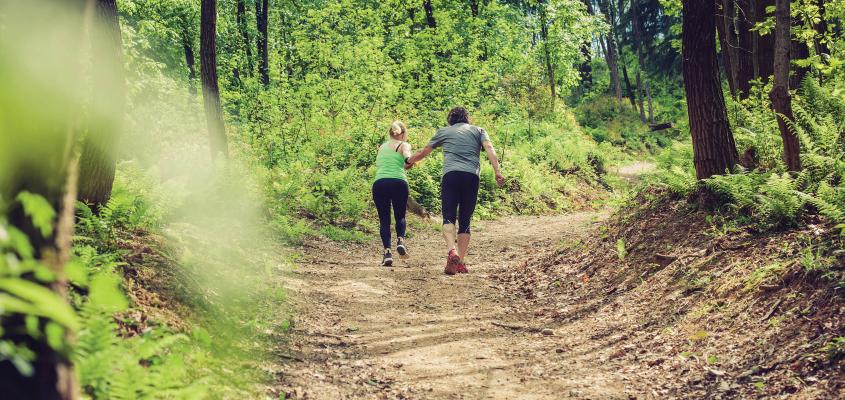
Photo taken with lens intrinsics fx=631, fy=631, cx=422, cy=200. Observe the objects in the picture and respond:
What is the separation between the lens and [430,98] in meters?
22.2

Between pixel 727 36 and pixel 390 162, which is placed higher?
pixel 727 36

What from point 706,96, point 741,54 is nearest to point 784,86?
point 706,96

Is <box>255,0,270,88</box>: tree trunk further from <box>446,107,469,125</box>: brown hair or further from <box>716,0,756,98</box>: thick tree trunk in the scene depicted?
<box>716,0,756,98</box>: thick tree trunk

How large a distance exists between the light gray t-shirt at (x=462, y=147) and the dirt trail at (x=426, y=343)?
1569mm

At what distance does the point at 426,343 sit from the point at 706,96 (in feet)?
15.9

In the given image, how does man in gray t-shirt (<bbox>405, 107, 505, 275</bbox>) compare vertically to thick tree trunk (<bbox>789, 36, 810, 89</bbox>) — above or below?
below

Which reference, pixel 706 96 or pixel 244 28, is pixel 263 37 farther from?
pixel 706 96

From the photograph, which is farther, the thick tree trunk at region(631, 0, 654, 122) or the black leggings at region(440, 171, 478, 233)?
the thick tree trunk at region(631, 0, 654, 122)

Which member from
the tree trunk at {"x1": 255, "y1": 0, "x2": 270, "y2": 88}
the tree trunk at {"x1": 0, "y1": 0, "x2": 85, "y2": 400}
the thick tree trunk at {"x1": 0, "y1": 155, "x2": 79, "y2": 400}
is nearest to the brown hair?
the tree trunk at {"x1": 0, "y1": 0, "x2": 85, "y2": 400}

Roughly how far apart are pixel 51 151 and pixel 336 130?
1460 cm

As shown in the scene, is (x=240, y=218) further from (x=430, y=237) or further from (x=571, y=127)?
(x=571, y=127)

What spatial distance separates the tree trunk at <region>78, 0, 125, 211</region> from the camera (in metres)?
5.91

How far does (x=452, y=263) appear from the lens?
353 inches

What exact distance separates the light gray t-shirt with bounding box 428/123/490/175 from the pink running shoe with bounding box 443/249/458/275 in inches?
45.7
